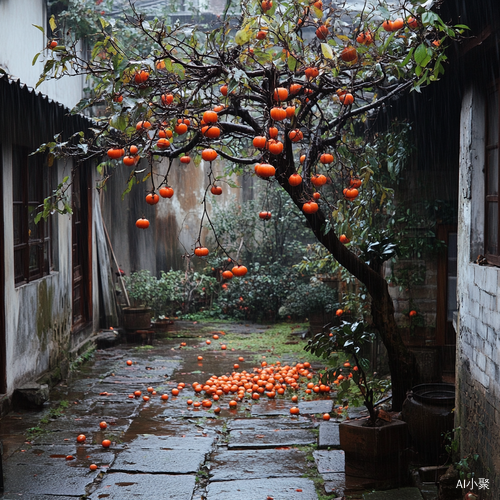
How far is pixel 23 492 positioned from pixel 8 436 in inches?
51.8

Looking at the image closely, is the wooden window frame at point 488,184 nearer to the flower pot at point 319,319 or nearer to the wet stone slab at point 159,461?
the wet stone slab at point 159,461

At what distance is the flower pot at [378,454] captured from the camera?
14.3 feet

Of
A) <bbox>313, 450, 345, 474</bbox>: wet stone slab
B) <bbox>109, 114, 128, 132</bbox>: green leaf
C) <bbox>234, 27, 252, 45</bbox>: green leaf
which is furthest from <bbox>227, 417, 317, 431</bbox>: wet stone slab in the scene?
<bbox>234, 27, 252, 45</bbox>: green leaf

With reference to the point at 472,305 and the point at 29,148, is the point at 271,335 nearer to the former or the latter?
the point at 29,148

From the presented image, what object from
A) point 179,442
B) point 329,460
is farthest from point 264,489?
point 179,442

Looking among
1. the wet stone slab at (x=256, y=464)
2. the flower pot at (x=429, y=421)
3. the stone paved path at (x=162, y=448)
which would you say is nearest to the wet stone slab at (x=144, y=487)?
the stone paved path at (x=162, y=448)

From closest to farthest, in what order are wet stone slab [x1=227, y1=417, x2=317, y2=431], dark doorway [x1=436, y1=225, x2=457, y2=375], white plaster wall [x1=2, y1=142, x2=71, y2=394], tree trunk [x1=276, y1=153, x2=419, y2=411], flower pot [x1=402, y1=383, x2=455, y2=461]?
flower pot [x1=402, y1=383, x2=455, y2=461]
tree trunk [x1=276, y1=153, x2=419, y2=411]
wet stone slab [x1=227, y1=417, x2=317, y2=431]
white plaster wall [x1=2, y1=142, x2=71, y2=394]
dark doorway [x1=436, y1=225, x2=457, y2=375]

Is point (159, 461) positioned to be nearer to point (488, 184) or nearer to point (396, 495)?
point (396, 495)

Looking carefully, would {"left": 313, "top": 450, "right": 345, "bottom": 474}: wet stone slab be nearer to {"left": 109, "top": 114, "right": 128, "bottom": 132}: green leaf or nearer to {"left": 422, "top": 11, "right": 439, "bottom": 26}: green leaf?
{"left": 109, "top": 114, "right": 128, "bottom": 132}: green leaf

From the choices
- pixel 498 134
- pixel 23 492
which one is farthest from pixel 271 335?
pixel 498 134

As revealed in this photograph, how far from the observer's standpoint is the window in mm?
6730

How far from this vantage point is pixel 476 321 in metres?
4.00

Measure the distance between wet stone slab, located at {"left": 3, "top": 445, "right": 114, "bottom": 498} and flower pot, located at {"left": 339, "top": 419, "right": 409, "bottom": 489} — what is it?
2044mm

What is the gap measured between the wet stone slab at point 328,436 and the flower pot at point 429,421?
0.81m
